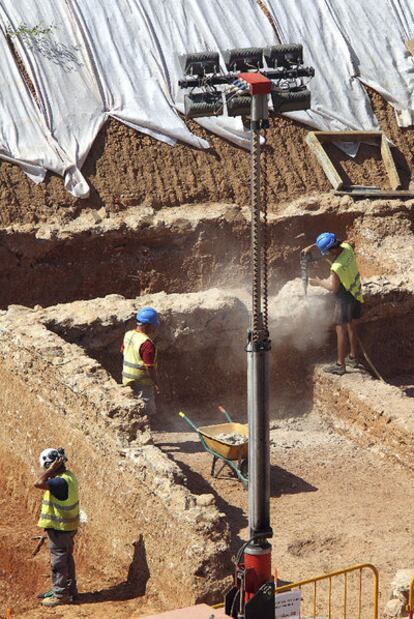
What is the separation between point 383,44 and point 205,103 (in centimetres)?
1482

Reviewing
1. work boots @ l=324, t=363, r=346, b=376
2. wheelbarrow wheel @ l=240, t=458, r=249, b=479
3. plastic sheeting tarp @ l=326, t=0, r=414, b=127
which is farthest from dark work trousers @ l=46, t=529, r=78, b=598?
plastic sheeting tarp @ l=326, t=0, r=414, b=127

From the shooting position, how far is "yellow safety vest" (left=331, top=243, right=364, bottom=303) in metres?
15.3

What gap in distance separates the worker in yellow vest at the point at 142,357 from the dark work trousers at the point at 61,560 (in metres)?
2.46

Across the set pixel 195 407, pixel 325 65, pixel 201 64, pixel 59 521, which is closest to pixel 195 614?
pixel 59 521

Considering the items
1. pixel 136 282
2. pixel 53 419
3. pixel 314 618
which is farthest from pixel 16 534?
pixel 136 282

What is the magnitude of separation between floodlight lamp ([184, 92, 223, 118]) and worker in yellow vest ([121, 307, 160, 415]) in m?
4.59

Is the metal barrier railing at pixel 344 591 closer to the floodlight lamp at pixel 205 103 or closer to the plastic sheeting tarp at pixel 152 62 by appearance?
the floodlight lamp at pixel 205 103

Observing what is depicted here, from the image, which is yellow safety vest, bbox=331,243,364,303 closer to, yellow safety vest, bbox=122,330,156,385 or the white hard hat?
yellow safety vest, bbox=122,330,156,385

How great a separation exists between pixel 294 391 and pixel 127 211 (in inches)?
197

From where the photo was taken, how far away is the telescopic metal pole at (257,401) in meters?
9.32

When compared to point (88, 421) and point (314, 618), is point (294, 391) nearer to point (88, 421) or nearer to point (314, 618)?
point (88, 421)

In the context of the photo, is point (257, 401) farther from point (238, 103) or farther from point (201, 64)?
point (201, 64)

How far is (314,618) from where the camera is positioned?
409 inches

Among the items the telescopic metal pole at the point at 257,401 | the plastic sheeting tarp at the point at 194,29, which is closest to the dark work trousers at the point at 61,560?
the telescopic metal pole at the point at 257,401
